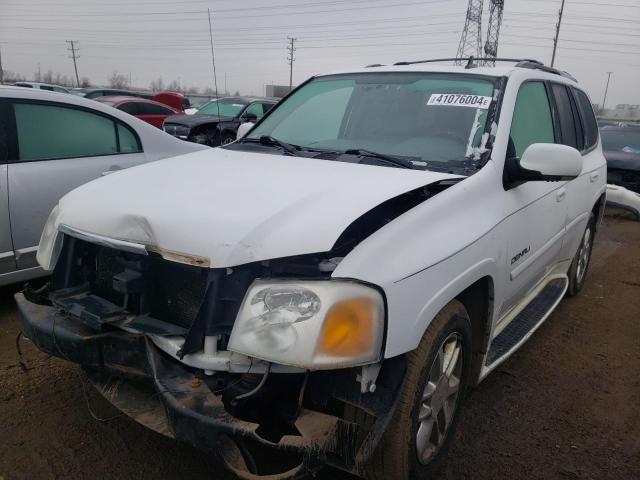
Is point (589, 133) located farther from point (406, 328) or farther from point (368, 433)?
point (368, 433)

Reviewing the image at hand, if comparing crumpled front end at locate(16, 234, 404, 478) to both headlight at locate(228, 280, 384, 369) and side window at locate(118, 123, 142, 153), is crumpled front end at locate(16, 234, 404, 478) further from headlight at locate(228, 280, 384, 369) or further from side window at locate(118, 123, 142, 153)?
side window at locate(118, 123, 142, 153)

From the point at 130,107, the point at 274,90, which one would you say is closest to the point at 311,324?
the point at 130,107

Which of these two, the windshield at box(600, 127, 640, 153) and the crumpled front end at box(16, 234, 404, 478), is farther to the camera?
the windshield at box(600, 127, 640, 153)

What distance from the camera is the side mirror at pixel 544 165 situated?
262 centimetres

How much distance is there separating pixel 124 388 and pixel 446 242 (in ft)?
4.83

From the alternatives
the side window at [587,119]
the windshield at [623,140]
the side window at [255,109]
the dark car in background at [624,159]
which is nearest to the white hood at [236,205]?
the side window at [587,119]

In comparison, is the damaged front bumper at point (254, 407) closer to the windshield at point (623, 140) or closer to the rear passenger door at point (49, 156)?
the rear passenger door at point (49, 156)

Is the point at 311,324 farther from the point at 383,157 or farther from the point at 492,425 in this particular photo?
the point at 492,425

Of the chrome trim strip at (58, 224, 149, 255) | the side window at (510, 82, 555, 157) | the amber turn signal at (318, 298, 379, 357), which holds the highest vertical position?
the side window at (510, 82, 555, 157)

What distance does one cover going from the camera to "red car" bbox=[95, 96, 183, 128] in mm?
13741

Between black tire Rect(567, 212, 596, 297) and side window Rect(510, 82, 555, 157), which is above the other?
side window Rect(510, 82, 555, 157)

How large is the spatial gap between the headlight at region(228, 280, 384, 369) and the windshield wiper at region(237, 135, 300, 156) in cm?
139

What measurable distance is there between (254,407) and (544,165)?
1.80 meters

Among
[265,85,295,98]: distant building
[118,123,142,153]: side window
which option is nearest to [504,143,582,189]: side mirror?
[118,123,142,153]: side window
